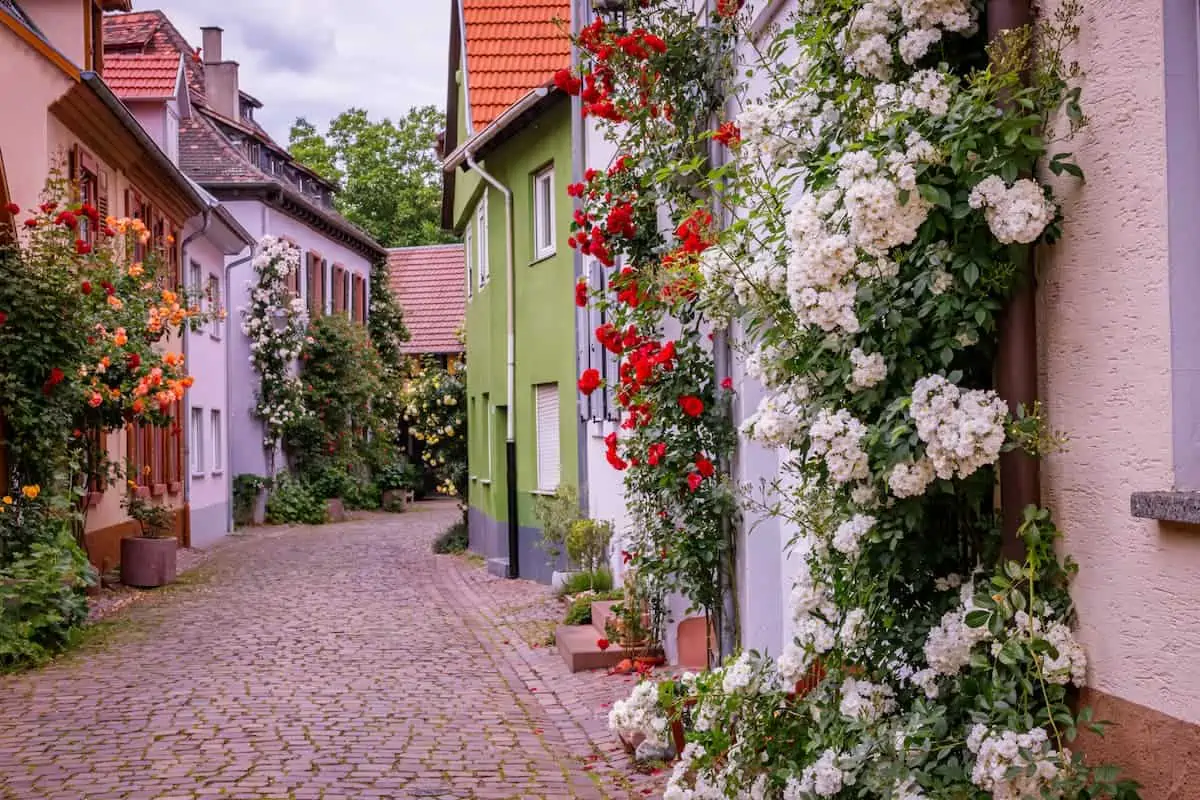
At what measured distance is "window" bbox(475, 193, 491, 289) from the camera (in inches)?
874

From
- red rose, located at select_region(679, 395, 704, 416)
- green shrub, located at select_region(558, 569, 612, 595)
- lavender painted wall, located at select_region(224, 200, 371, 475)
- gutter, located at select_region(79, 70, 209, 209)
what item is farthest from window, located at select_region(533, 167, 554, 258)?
lavender painted wall, located at select_region(224, 200, 371, 475)

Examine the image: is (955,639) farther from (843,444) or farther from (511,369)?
(511,369)

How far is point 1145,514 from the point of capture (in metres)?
3.64

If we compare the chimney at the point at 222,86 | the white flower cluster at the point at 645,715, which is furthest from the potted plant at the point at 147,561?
the chimney at the point at 222,86

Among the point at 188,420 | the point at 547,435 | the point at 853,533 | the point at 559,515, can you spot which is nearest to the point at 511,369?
the point at 547,435

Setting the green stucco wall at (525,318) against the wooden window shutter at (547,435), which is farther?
the wooden window shutter at (547,435)

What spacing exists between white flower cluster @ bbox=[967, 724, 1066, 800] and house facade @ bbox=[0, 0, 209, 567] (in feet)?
42.9

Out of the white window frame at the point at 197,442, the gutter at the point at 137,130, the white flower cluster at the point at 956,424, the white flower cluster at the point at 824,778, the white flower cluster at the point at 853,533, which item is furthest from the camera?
the white window frame at the point at 197,442

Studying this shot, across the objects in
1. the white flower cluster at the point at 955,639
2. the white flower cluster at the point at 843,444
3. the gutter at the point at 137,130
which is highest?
the gutter at the point at 137,130

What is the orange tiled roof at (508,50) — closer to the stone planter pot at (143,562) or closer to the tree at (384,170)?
the stone planter pot at (143,562)

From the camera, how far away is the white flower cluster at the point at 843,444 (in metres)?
4.33

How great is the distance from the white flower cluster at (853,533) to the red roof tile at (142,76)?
21881 millimetres

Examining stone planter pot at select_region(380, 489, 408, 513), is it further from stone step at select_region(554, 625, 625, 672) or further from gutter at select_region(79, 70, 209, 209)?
stone step at select_region(554, 625, 625, 672)

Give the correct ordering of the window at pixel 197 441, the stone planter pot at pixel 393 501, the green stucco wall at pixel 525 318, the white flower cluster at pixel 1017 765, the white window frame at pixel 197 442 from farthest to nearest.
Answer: the stone planter pot at pixel 393 501
the window at pixel 197 441
the white window frame at pixel 197 442
the green stucco wall at pixel 525 318
the white flower cluster at pixel 1017 765
